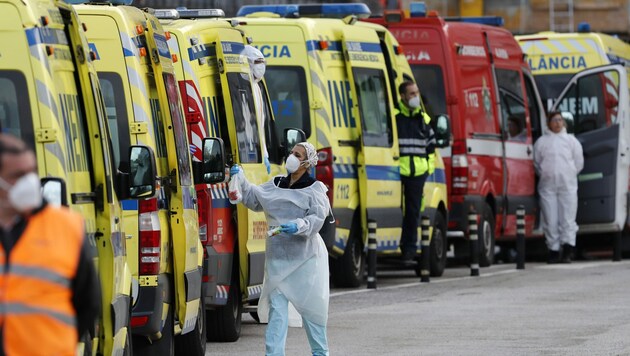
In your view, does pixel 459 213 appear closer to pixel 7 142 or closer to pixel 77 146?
pixel 77 146

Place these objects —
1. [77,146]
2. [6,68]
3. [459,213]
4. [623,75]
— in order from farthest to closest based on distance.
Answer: [623,75] → [459,213] → [77,146] → [6,68]

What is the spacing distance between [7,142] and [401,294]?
13.5 meters

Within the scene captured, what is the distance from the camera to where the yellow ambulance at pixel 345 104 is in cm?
1866

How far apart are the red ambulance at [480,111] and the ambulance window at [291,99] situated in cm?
306

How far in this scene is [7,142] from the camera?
6.02 metres

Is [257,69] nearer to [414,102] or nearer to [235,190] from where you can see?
[235,190]

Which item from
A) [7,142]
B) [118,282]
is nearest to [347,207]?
[118,282]

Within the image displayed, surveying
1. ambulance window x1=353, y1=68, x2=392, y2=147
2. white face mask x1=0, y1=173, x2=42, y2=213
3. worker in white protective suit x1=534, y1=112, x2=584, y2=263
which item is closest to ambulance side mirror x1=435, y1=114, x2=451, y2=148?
ambulance window x1=353, y1=68, x2=392, y2=147

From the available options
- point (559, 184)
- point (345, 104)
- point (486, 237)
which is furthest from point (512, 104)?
point (345, 104)

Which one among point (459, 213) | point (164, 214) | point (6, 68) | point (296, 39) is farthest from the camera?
point (459, 213)

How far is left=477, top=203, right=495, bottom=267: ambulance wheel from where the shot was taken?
938 inches

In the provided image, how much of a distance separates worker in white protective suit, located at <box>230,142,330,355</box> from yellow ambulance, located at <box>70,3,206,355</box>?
0.47m

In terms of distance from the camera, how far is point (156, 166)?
11266 millimetres

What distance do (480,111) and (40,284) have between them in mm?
17872
